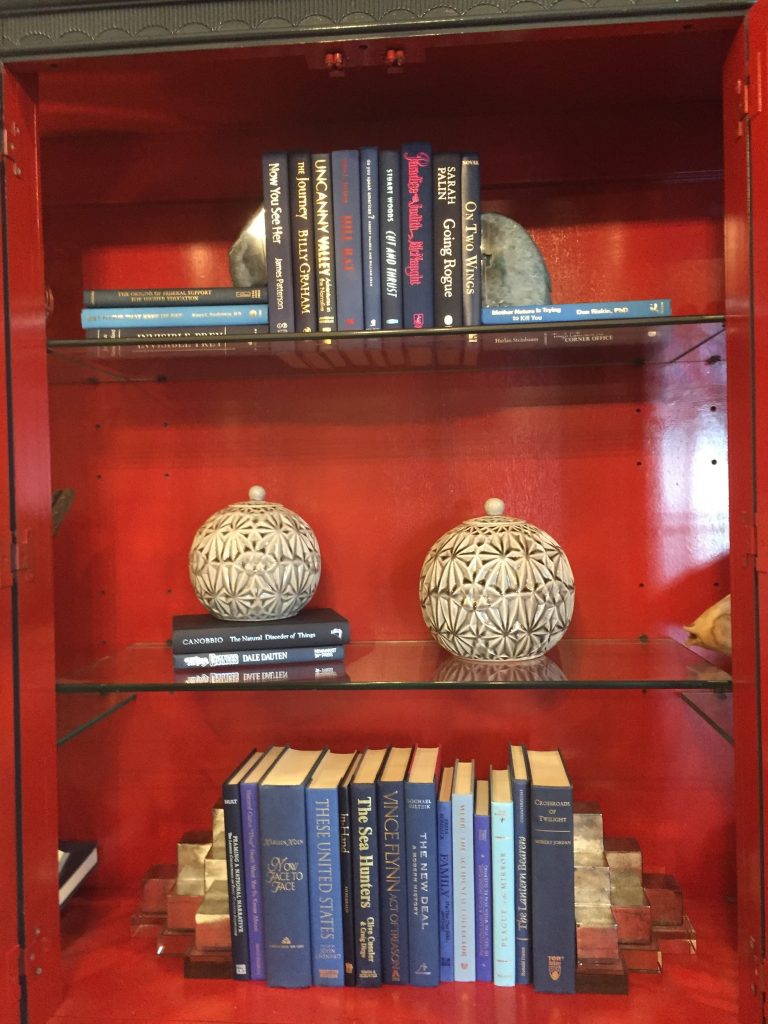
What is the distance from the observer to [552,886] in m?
1.12

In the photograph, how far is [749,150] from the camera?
3.16 feet

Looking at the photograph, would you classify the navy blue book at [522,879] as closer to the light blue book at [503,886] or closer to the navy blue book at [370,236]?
the light blue book at [503,886]

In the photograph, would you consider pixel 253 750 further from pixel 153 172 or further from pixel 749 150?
pixel 749 150

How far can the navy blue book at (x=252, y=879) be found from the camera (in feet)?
3.76

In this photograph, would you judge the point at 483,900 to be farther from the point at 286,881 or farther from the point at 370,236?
the point at 370,236

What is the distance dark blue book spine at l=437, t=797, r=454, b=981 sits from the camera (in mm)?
1135

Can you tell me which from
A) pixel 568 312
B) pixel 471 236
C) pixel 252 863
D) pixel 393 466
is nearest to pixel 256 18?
pixel 471 236

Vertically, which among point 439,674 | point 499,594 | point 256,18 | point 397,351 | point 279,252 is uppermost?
point 256,18

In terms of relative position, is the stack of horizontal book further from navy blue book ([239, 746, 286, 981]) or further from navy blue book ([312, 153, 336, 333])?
navy blue book ([312, 153, 336, 333])

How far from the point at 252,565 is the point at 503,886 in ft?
1.83

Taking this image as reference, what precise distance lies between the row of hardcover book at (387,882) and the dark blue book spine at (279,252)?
0.64 metres

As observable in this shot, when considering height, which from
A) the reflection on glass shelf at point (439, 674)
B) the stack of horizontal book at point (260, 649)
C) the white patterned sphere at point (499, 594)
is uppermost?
the white patterned sphere at point (499, 594)

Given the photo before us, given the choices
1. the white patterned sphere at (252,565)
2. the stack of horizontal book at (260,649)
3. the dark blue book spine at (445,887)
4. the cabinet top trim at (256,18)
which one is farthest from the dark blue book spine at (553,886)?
the cabinet top trim at (256,18)

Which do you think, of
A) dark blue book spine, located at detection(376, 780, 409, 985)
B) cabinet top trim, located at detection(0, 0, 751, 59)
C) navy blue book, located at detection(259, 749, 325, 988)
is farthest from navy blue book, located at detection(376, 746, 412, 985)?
cabinet top trim, located at detection(0, 0, 751, 59)
